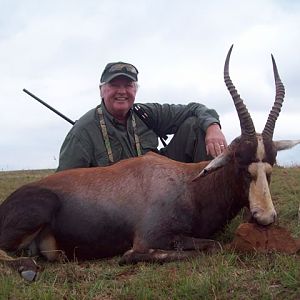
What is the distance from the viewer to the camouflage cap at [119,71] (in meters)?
6.91

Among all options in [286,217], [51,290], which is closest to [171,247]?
[51,290]

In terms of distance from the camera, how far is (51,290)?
3695mm

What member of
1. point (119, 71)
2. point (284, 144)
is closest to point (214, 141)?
point (284, 144)

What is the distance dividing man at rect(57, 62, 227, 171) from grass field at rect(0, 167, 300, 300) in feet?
7.03

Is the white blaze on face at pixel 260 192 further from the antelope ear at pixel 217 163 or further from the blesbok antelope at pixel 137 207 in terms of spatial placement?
the antelope ear at pixel 217 163

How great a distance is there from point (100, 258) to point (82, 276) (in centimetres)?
100

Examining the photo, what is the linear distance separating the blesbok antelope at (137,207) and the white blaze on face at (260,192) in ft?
0.37

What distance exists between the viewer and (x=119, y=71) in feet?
22.7

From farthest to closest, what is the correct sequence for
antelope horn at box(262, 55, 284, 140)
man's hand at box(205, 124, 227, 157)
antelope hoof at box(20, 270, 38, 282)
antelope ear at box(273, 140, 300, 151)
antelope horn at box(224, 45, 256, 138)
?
1. man's hand at box(205, 124, 227, 157)
2. antelope ear at box(273, 140, 300, 151)
3. antelope horn at box(262, 55, 284, 140)
4. antelope horn at box(224, 45, 256, 138)
5. antelope hoof at box(20, 270, 38, 282)

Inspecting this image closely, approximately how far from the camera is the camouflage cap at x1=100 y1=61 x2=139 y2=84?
6906mm

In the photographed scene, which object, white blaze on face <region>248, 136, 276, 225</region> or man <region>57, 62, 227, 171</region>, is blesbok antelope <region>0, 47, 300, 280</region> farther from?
man <region>57, 62, 227, 171</region>

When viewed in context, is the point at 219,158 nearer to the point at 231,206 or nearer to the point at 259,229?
the point at 231,206

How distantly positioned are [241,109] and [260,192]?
855 millimetres

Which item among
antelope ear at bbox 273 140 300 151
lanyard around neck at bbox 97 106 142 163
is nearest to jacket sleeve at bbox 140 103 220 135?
lanyard around neck at bbox 97 106 142 163
